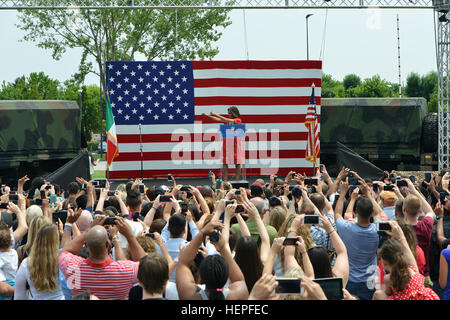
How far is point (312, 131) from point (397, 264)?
12.1 meters

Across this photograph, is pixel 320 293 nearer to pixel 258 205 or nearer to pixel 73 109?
pixel 258 205

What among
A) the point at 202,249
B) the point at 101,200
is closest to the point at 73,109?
the point at 101,200

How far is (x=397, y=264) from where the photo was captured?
3406 millimetres

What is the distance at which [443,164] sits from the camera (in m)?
15.9

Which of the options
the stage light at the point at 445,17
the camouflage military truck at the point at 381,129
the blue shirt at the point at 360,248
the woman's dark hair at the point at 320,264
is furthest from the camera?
the camouflage military truck at the point at 381,129

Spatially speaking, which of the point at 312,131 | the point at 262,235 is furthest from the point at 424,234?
the point at 312,131

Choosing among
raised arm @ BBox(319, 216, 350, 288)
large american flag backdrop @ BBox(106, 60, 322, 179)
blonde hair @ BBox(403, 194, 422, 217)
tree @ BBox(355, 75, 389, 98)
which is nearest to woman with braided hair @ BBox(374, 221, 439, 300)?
raised arm @ BBox(319, 216, 350, 288)

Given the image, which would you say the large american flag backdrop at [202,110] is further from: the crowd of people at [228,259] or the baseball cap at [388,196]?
the crowd of people at [228,259]

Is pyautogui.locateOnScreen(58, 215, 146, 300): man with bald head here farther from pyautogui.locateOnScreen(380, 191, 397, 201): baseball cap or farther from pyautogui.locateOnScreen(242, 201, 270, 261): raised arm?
pyautogui.locateOnScreen(380, 191, 397, 201): baseball cap

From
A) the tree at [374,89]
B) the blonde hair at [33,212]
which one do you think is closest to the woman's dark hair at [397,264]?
the blonde hair at [33,212]

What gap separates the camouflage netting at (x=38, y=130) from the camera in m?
16.2

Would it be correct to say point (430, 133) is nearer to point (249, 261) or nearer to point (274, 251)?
→ point (249, 261)

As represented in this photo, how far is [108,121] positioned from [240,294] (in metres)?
11.2

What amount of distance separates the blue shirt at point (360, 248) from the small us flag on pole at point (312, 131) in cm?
987
